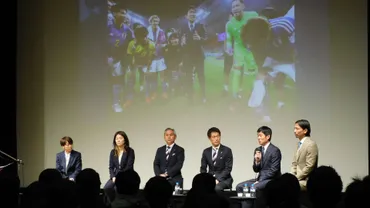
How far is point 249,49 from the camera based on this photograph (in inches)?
291

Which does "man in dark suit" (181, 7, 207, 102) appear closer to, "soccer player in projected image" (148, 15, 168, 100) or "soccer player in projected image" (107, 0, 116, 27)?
"soccer player in projected image" (148, 15, 168, 100)

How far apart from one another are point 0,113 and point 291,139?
390 centimetres

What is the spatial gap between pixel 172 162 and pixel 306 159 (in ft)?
5.43

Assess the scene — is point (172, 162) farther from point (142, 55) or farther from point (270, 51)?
point (270, 51)

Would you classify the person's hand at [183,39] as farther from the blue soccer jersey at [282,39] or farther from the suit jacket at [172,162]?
the suit jacket at [172,162]

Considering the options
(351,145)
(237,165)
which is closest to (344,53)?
(351,145)

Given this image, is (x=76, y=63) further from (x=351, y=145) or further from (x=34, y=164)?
(x=351, y=145)

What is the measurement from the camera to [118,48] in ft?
24.8

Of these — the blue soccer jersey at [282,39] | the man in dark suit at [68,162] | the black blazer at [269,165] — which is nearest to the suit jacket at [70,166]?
the man in dark suit at [68,162]

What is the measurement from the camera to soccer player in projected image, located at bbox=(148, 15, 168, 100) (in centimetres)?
751

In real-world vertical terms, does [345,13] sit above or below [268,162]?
above

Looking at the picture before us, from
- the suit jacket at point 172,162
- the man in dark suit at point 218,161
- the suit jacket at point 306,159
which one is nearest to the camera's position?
the suit jacket at point 306,159

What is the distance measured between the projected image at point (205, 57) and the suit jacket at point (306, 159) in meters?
1.64

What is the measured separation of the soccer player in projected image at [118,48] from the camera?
754 centimetres
